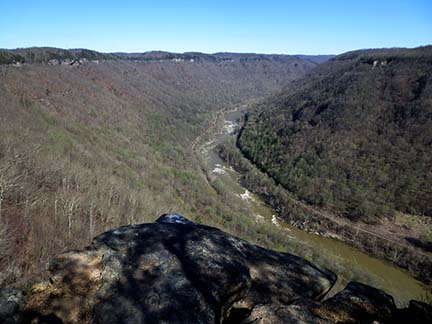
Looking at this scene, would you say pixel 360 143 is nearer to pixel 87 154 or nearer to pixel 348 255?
pixel 348 255

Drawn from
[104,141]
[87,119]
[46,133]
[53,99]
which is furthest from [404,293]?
[53,99]

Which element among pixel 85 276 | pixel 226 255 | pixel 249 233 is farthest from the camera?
pixel 249 233

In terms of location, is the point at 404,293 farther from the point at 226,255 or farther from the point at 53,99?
the point at 53,99

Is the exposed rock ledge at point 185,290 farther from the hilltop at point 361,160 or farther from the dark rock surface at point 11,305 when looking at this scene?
the hilltop at point 361,160

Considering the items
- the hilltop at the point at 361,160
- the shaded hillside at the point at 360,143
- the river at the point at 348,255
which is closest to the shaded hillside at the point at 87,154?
the river at the point at 348,255

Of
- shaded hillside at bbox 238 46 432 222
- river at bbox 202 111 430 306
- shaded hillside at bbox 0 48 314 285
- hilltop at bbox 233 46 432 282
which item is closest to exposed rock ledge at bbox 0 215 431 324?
shaded hillside at bbox 0 48 314 285
